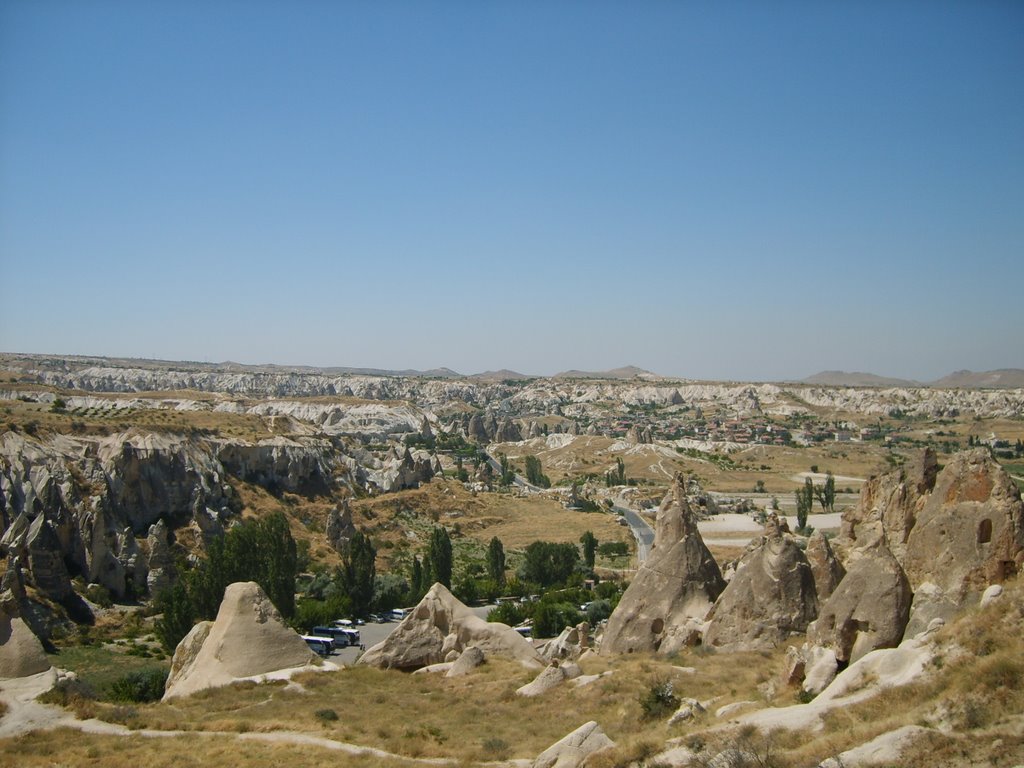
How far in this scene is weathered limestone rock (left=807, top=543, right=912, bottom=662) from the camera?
1548 cm

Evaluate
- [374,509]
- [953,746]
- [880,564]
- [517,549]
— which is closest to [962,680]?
[953,746]

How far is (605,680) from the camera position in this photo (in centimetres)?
1788

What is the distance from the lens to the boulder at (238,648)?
66.9ft

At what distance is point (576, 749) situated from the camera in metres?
12.2

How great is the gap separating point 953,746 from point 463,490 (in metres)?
79.7

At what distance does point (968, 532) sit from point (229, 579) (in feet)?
97.8

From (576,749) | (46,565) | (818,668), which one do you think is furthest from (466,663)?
(46,565)

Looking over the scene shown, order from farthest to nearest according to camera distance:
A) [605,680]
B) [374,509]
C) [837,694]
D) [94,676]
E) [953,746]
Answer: [374,509]
[94,676]
[605,680]
[837,694]
[953,746]

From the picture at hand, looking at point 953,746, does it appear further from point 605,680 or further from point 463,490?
point 463,490

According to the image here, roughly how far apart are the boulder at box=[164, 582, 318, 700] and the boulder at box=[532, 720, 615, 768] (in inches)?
424

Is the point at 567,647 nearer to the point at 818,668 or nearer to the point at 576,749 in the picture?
the point at 818,668

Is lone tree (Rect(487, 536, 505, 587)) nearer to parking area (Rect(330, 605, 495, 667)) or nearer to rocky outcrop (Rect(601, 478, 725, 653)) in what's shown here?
parking area (Rect(330, 605, 495, 667))

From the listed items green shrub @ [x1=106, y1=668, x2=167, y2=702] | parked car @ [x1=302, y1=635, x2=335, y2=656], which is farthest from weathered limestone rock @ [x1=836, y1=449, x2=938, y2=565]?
parked car @ [x1=302, y1=635, x2=335, y2=656]

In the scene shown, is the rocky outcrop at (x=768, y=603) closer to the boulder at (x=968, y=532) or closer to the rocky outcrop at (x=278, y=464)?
the boulder at (x=968, y=532)
